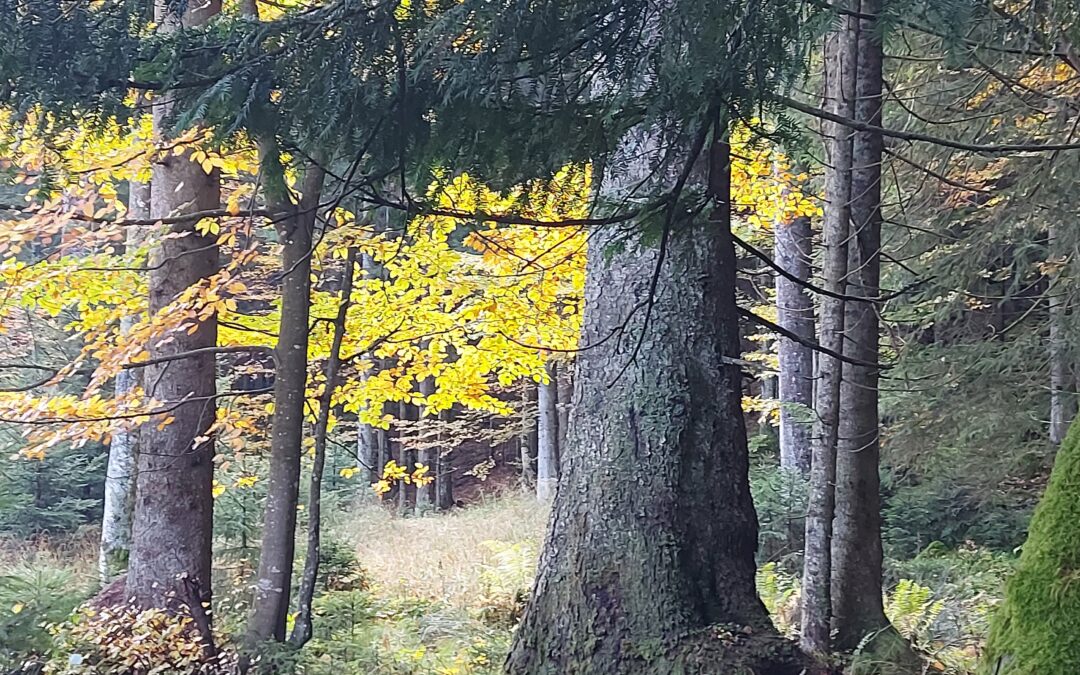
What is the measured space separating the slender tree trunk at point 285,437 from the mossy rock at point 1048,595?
4.39 m

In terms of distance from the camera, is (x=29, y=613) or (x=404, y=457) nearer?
(x=29, y=613)

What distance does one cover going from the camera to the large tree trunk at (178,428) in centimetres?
600

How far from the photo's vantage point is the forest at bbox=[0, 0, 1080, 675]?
2.70 metres

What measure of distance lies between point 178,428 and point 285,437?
0.98m

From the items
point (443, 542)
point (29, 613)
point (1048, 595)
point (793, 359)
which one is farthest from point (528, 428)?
point (1048, 595)

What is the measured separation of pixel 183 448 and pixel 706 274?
389 centimetres

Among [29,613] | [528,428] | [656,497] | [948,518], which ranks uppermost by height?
[656,497]

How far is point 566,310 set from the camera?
791 centimetres

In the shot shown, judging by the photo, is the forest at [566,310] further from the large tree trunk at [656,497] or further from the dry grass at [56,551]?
the dry grass at [56,551]

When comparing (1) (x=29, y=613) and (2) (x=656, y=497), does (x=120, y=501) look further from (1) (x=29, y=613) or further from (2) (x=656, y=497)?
(2) (x=656, y=497)

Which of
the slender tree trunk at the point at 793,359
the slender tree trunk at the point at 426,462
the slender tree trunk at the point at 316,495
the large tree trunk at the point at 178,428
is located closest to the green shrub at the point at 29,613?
the large tree trunk at the point at 178,428

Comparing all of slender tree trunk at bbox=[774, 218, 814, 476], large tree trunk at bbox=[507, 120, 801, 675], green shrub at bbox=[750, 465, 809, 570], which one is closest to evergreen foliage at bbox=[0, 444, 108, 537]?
green shrub at bbox=[750, 465, 809, 570]

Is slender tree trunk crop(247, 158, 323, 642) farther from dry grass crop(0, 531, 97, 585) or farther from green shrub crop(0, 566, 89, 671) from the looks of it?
dry grass crop(0, 531, 97, 585)

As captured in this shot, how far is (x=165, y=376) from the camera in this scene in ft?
20.3
